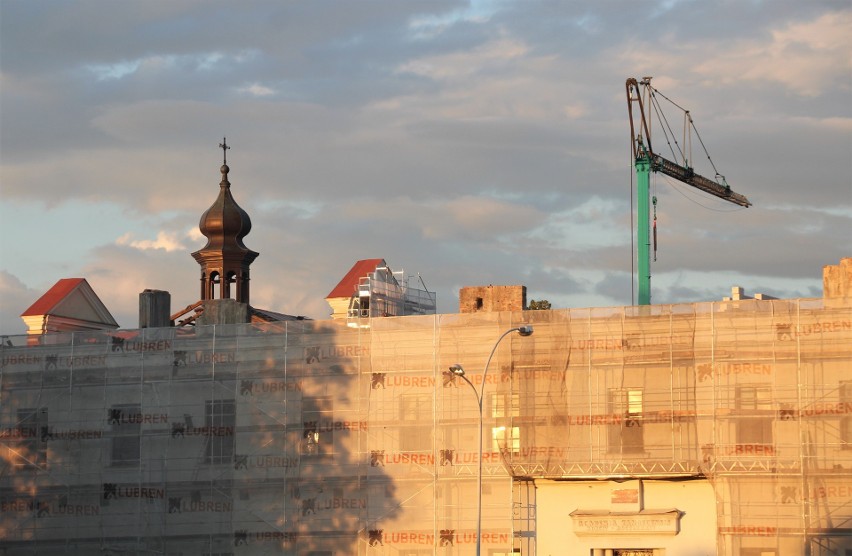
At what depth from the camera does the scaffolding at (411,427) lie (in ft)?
170

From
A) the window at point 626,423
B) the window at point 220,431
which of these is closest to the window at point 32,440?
the window at point 220,431

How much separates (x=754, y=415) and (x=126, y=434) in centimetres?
2262

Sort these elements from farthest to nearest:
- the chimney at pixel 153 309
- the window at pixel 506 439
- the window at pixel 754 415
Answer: the chimney at pixel 153 309 → the window at pixel 506 439 → the window at pixel 754 415

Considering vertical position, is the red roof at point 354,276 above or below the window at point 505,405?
above

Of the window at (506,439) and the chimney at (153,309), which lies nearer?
the window at (506,439)

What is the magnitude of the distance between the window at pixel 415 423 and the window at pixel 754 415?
34.9 ft

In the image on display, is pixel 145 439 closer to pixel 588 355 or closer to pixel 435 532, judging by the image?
pixel 435 532

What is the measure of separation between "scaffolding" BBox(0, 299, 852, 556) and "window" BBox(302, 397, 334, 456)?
0.06 meters

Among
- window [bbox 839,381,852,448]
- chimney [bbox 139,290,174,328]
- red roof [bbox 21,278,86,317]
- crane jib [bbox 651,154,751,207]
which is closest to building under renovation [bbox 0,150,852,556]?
window [bbox 839,381,852,448]

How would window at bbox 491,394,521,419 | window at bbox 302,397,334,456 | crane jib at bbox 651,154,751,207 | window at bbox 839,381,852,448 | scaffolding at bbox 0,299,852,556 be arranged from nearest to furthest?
window at bbox 839,381,852,448 < scaffolding at bbox 0,299,852,556 < window at bbox 491,394,521,419 < window at bbox 302,397,334,456 < crane jib at bbox 651,154,751,207

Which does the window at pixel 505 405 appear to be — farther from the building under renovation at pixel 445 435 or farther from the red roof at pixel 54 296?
the red roof at pixel 54 296

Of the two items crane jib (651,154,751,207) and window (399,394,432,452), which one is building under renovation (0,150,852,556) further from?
crane jib (651,154,751,207)

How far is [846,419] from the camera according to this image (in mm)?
50812

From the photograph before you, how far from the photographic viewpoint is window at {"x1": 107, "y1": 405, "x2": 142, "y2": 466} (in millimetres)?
59875
